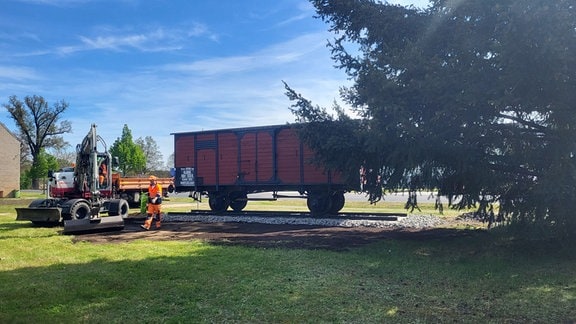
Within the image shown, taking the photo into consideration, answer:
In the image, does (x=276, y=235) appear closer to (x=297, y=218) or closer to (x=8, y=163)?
(x=297, y=218)

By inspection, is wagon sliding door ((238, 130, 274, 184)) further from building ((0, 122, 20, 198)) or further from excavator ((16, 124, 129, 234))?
building ((0, 122, 20, 198))

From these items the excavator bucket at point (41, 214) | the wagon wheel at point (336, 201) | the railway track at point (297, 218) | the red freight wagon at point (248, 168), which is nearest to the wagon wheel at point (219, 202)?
the red freight wagon at point (248, 168)

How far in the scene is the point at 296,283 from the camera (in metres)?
7.28

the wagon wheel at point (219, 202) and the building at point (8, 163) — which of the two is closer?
the wagon wheel at point (219, 202)

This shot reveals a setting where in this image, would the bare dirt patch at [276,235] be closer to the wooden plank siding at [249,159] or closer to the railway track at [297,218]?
the railway track at [297,218]

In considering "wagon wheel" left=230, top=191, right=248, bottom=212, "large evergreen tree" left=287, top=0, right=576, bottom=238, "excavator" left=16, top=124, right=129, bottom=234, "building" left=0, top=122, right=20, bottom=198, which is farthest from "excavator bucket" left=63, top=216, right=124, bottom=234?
"building" left=0, top=122, right=20, bottom=198

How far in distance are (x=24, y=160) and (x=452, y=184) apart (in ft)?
247

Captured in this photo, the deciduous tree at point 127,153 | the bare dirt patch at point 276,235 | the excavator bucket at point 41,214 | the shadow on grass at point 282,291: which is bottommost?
the shadow on grass at point 282,291

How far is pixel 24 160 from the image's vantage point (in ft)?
236

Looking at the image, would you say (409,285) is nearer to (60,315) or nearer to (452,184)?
(452,184)

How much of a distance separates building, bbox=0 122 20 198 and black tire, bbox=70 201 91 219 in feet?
132

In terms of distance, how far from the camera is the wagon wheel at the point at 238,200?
819 inches

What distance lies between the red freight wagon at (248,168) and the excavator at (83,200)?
3.62 metres

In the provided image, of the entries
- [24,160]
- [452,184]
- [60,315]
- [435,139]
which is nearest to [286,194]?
[452,184]
